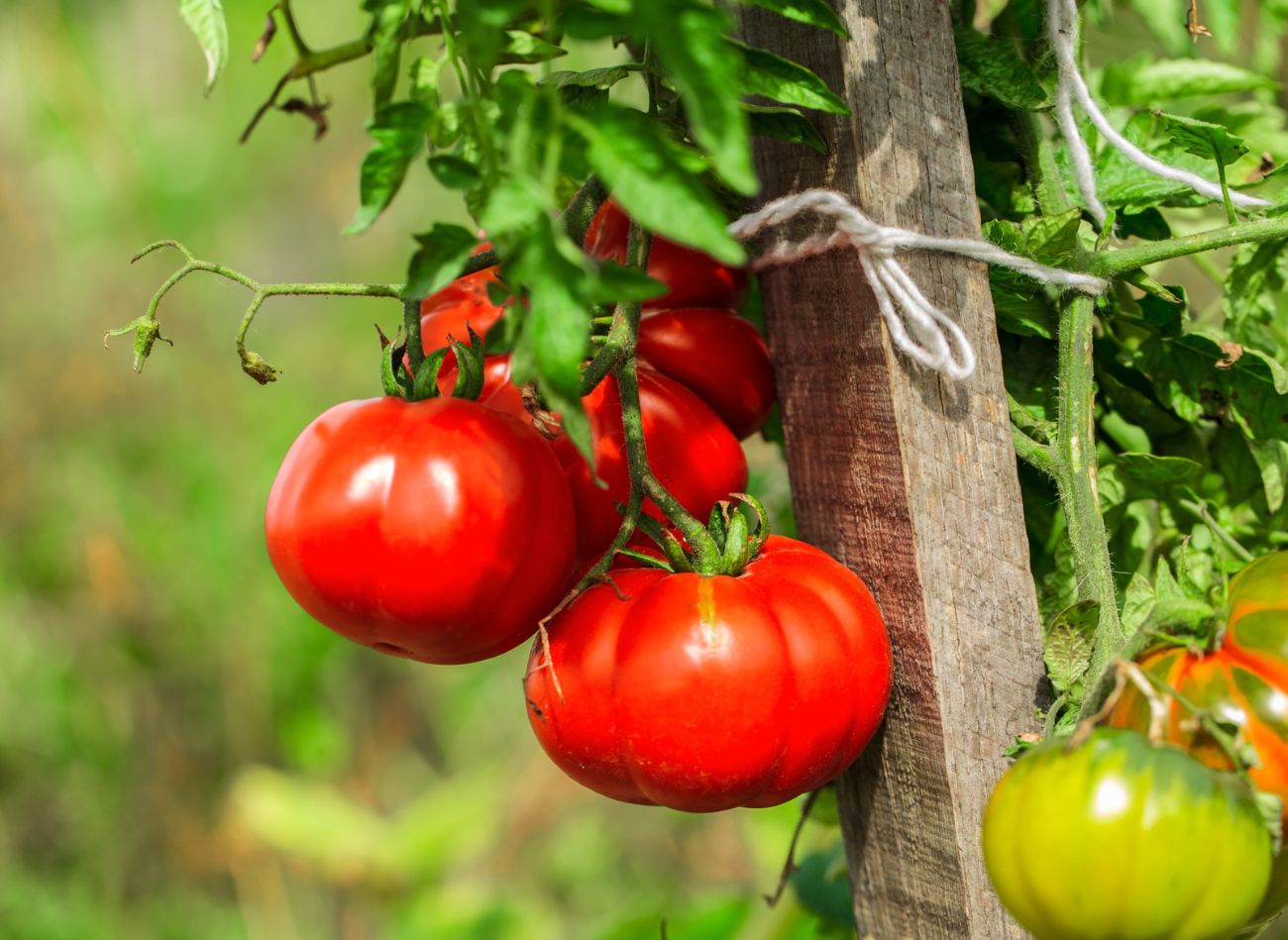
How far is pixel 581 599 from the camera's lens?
649mm

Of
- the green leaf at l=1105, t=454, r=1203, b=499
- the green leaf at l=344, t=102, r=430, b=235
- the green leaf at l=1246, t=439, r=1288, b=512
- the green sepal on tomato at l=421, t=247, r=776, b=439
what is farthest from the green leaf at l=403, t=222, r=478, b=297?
the green leaf at l=1246, t=439, r=1288, b=512

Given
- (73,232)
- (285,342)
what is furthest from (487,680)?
(73,232)

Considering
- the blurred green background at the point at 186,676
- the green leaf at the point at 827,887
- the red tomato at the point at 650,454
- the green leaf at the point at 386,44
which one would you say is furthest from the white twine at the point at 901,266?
the blurred green background at the point at 186,676

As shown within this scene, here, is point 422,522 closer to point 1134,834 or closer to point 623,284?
point 623,284

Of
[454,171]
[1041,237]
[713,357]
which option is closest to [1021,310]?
[1041,237]

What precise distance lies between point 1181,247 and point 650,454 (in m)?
0.33

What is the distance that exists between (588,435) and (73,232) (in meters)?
2.89

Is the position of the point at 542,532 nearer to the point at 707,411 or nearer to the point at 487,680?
the point at 707,411

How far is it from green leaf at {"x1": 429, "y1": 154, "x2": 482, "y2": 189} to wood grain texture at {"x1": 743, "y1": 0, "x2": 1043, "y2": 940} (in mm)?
273

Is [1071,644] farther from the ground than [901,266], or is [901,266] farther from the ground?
[901,266]

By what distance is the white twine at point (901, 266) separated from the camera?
0.65 m

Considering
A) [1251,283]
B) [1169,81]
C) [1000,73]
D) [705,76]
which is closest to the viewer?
[705,76]

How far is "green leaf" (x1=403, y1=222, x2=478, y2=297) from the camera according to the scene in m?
0.51

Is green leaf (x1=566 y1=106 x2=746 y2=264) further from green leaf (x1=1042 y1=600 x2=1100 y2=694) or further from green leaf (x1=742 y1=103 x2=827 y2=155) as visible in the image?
green leaf (x1=1042 y1=600 x2=1100 y2=694)
